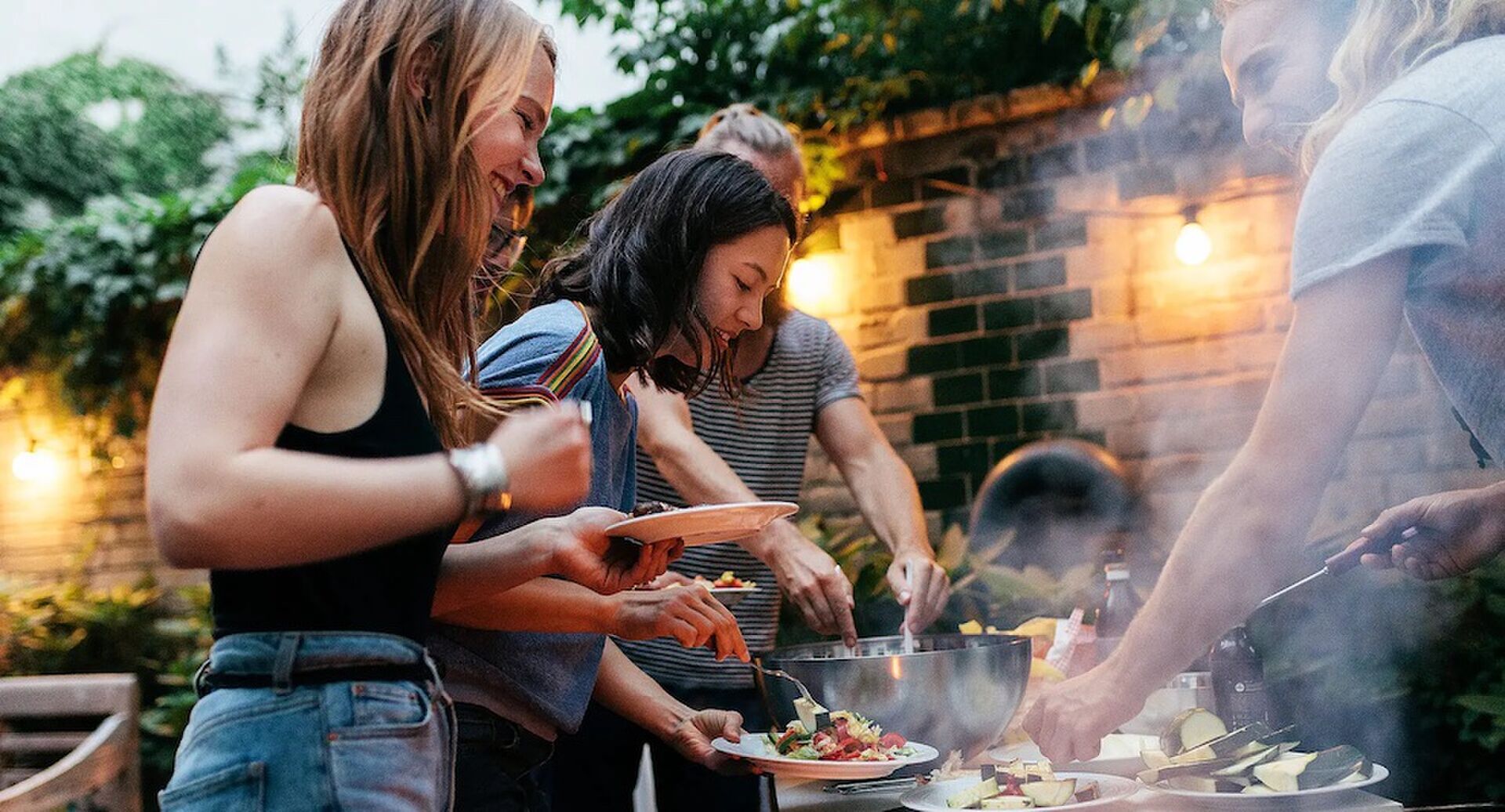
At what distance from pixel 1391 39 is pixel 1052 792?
1.02m

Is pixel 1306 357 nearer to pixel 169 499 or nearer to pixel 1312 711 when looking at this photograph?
pixel 169 499

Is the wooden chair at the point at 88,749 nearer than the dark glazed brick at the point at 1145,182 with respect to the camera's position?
Yes

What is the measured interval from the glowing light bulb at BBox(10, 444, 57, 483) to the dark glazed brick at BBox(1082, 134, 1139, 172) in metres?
6.51

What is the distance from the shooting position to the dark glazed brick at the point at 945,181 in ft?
17.7

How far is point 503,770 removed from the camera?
1.67 m

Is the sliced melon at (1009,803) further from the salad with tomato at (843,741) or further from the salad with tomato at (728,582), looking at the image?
the salad with tomato at (728,582)

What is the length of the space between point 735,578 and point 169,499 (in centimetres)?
186

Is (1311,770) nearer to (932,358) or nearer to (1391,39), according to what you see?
(1391,39)

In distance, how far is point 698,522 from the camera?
5.19 ft

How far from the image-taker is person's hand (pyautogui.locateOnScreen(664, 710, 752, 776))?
1.99 meters

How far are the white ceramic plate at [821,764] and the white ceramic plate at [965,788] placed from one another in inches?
1.8

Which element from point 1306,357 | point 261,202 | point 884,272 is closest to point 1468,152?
point 1306,357

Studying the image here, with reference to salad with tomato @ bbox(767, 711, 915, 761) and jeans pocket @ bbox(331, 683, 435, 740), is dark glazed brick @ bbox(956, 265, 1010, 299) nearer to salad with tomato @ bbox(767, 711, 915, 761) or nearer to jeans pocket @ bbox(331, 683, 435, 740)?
salad with tomato @ bbox(767, 711, 915, 761)

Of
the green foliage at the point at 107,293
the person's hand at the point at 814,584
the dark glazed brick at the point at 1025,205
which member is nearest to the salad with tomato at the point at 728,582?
the person's hand at the point at 814,584
